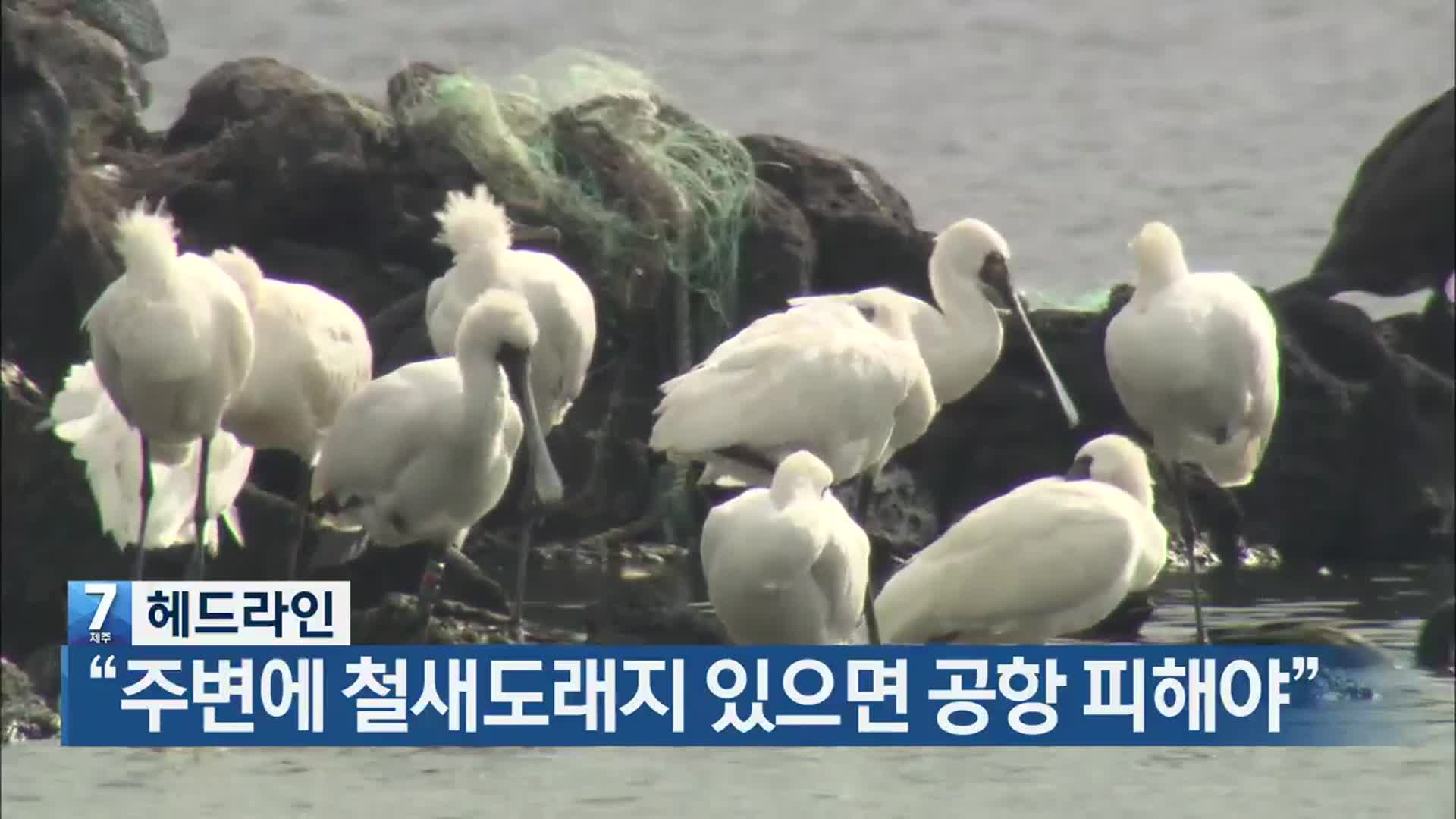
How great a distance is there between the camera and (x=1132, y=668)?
11.1 meters

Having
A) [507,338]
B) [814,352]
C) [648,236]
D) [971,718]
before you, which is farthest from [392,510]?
[648,236]

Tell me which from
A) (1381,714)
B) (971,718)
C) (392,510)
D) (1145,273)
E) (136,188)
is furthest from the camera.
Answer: (136,188)

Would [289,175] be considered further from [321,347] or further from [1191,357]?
[1191,357]

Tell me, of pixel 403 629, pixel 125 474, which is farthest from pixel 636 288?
pixel 403 629

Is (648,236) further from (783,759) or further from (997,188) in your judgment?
(997,188)

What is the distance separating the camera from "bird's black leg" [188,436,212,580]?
13.2 meters

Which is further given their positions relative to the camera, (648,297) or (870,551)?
(648,297)

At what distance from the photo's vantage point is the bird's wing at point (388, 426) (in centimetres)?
1288

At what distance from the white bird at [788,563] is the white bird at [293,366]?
107 inches

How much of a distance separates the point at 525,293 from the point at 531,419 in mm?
937

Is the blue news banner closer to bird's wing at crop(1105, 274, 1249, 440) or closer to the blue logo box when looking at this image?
the blue logo box

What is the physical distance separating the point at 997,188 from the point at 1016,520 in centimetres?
1428

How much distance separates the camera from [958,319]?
48.0 feet

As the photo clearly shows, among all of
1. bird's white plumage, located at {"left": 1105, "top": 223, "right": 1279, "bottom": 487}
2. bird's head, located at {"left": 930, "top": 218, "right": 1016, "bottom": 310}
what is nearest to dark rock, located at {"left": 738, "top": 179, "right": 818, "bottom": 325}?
bird's head, located at {"left": 930, "top": 218, "right": 1016, "bottom": 310}
